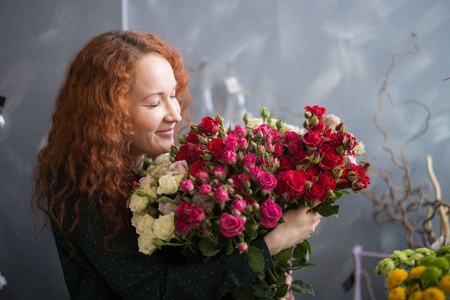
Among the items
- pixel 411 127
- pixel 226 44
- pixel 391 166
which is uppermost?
pixel 226 44

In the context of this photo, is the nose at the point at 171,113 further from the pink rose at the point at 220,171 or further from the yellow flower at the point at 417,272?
the yellow flower at the point at 417,272

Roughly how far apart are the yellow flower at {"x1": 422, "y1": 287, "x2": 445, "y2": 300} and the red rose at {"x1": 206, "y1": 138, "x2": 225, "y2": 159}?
19.7 inches

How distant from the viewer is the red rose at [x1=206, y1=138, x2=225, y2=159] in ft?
3.04

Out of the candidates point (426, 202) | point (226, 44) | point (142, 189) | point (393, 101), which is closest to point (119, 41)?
point (142, 189)

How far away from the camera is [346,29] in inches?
70.8

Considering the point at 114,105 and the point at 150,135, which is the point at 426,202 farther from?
the point at 114,105

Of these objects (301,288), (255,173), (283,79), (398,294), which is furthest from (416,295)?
(283,79)

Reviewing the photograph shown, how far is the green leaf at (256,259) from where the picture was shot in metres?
0.92

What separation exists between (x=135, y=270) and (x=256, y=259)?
1.06ft

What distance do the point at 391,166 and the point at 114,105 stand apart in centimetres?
131

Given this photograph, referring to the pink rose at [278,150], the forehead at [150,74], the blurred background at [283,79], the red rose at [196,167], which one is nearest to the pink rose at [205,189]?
the red rose at [196,167]

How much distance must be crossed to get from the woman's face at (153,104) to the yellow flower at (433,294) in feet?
2.64

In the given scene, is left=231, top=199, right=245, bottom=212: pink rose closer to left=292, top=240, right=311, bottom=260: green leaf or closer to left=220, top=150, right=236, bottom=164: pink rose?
left=220, top=150, right=236, bottom=164: pink rose

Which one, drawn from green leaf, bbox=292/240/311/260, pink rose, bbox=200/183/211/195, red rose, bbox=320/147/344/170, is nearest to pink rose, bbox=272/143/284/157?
red rose, bbox=320/147/344/170
